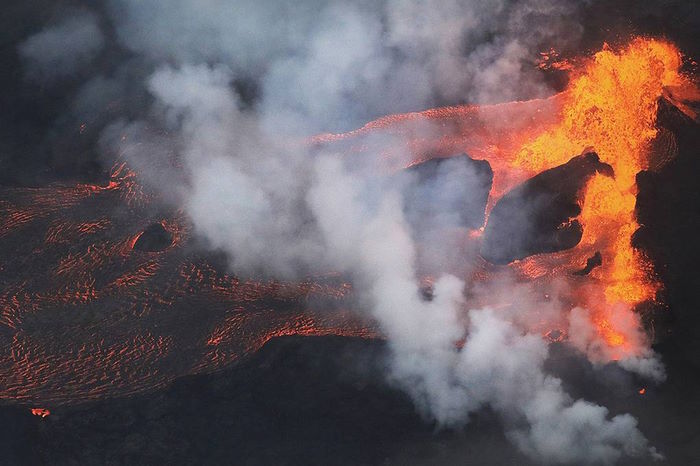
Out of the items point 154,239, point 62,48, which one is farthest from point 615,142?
point 62,48

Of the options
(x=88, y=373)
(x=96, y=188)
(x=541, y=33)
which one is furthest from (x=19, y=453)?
(x=541, y=33)

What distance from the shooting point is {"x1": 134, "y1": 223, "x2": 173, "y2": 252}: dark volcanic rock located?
566 centimetres

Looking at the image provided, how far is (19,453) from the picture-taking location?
5.00 m

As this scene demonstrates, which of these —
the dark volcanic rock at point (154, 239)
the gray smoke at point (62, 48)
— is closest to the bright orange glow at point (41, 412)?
the dark volcanic rock at point (154, 239)

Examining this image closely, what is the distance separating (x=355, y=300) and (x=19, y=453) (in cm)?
332

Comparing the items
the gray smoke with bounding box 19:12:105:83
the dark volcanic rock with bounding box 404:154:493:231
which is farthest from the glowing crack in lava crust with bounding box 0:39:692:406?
the gray smoke with bounding box 19:12:105:83

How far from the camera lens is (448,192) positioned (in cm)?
588

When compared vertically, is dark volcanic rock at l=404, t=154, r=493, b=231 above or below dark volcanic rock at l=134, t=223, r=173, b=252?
above

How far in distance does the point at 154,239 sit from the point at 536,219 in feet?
12.9

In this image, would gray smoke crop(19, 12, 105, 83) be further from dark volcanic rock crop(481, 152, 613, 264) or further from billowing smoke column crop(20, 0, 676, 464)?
dark volcanic rock crop(481, 152, 613, 264)

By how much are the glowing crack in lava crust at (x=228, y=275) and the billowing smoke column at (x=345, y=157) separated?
22 cm

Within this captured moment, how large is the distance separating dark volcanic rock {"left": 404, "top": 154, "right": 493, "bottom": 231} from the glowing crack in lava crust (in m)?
0.13

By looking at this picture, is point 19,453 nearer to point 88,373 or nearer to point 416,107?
point 88,373

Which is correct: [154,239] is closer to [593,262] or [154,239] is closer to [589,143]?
[593,262]
